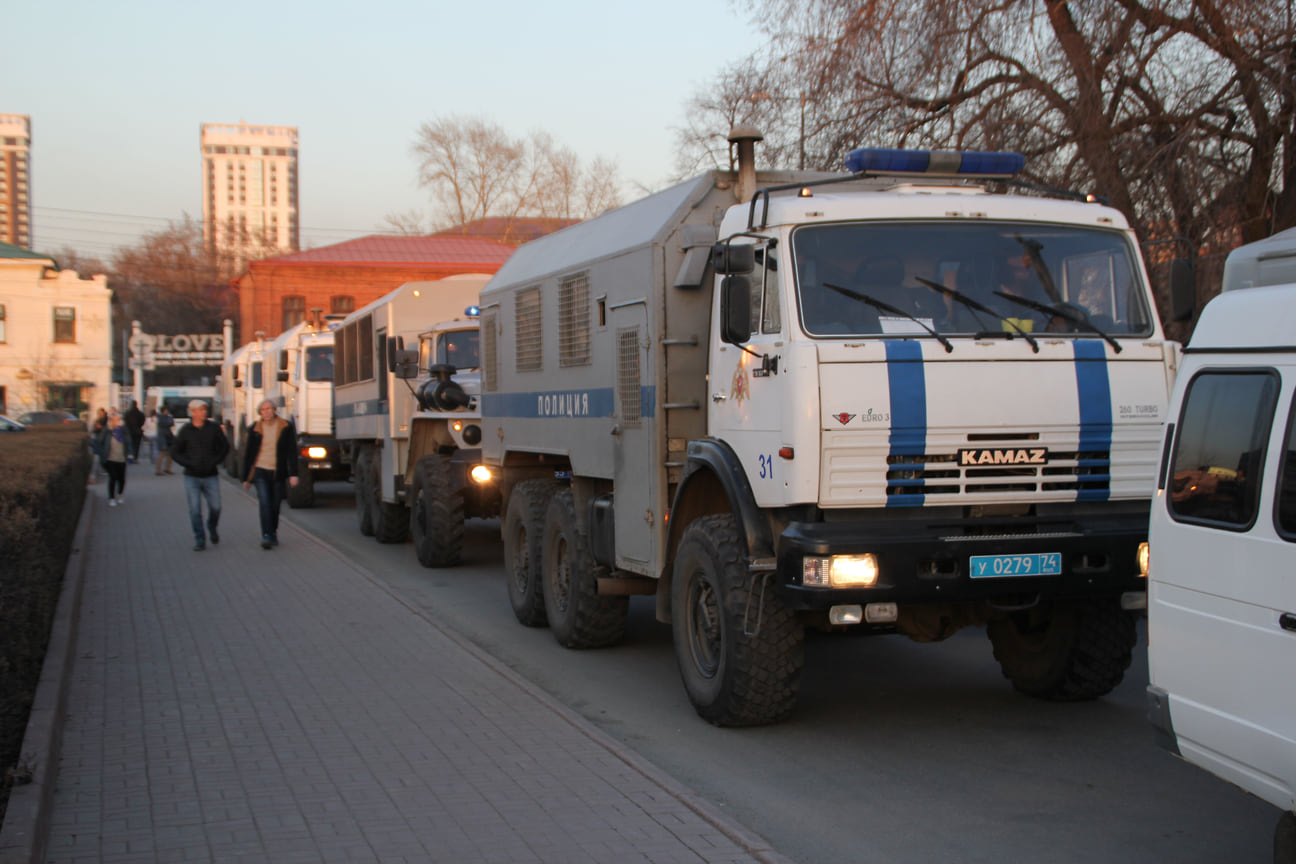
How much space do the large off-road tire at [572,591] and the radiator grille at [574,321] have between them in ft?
3.36

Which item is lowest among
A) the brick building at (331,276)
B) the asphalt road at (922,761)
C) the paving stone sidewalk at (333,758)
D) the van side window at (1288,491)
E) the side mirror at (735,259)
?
the asphalt road at (922,761)

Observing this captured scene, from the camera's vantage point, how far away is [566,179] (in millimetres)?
53562

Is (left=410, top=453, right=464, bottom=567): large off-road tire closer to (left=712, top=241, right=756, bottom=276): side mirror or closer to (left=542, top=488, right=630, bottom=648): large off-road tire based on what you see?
(left=542, top=488, right=630, bottom=648): large off-road tire

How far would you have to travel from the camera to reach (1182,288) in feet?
21.2

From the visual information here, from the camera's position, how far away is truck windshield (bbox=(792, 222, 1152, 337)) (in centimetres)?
624

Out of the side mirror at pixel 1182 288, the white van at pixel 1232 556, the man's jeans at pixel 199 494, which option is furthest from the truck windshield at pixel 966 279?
the man's jeans at pixel 199 494

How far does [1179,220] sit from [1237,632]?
33.7 feet

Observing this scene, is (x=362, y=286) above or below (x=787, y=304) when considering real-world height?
above

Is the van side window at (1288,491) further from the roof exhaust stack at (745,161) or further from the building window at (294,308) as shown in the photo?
the building window at (294,308)

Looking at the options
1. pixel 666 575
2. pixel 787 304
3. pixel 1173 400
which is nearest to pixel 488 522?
pixel 666 575

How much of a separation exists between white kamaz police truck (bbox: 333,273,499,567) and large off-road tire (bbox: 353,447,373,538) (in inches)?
0.5

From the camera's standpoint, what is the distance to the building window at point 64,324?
6044 cm

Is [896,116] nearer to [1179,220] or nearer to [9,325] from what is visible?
[1179,220]

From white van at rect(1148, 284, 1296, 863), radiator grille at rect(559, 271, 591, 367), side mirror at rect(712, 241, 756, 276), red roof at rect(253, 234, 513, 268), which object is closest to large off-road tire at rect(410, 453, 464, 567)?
radiator grille at rect(559, 271, 591, 367)
